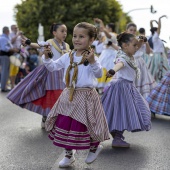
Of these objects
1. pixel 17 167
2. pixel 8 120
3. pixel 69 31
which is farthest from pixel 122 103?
pixel 69 31

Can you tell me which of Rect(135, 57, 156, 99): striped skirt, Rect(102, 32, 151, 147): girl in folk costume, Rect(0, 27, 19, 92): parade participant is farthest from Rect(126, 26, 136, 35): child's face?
Rect(0, 27, 19, 92): parade participant

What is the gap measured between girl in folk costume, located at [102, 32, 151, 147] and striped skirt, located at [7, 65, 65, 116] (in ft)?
4.00

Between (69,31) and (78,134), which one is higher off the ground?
(78,134)

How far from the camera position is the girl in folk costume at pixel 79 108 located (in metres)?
5.36

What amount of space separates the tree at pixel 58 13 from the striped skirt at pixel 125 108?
40.1m

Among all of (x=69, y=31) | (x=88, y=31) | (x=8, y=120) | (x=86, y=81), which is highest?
(x=88, y=31)

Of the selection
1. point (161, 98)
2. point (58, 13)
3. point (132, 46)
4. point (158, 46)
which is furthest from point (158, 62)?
point (58, 13)

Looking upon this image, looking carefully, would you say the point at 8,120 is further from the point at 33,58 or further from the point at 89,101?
the point at 33,58

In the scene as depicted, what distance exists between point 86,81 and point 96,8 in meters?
44.3

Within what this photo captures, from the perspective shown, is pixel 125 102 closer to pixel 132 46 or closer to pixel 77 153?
pixel 132 46

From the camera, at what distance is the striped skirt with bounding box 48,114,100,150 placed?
5324mm

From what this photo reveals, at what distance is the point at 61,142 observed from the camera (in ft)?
17.5

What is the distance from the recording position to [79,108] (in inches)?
215

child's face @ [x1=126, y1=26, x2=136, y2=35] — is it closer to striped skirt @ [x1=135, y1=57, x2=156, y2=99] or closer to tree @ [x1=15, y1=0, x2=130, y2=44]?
striped skirt @ [x1=135, y1=57, x2=156, y2=99]
